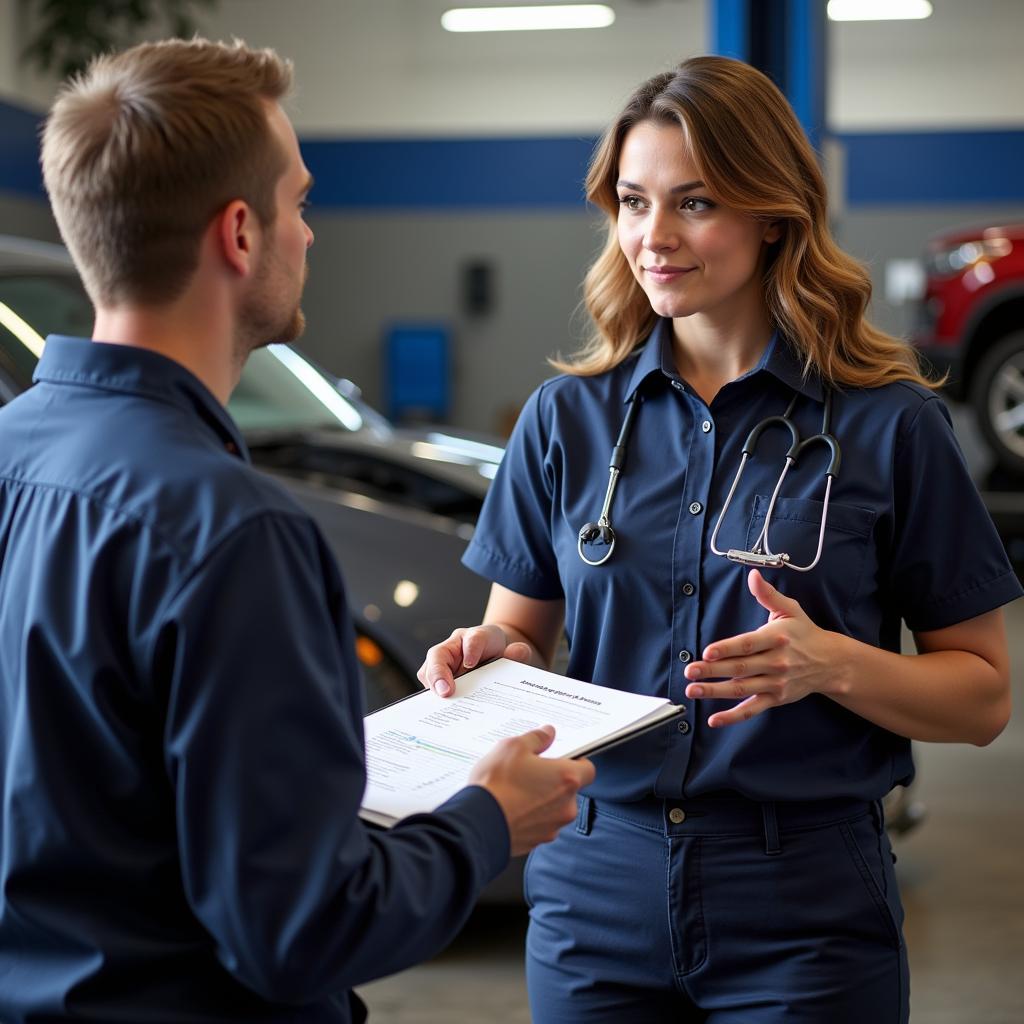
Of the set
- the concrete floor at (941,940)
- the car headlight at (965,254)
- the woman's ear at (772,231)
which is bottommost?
the concrete floor at (941,940)

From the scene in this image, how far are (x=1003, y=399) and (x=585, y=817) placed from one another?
6704 millimetres

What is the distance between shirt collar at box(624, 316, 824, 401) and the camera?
1.74 m

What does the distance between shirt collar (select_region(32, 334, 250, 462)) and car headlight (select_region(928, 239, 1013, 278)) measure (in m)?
7.22

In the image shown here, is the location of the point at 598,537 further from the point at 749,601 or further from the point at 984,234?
the point at 984,234

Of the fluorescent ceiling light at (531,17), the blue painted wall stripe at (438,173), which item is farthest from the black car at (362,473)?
the fluorescent ceiling light at (531,17)

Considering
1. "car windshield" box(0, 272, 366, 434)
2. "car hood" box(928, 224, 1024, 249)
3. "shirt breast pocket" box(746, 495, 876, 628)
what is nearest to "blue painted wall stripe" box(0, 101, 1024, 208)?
"car hood" box(928, 224, 1024, 249)

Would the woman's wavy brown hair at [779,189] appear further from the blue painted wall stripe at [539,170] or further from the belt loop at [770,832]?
the blue painted wall stripe at [539,170]

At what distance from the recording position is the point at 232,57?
46.9 inches

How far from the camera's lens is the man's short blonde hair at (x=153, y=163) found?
1117 millimetres

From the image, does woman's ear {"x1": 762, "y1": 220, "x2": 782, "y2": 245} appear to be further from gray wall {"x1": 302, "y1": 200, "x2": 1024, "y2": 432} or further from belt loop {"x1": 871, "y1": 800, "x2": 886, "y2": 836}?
gray wall {"x1": 302, "y1": 200, "x2": 1024, "y2": 432}

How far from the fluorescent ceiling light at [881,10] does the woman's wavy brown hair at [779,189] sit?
11412mm

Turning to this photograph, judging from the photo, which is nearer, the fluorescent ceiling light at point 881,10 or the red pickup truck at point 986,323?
the red pickup truck at point 986,323

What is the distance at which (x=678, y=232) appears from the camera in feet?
5.66

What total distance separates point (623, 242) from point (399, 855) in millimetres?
925
